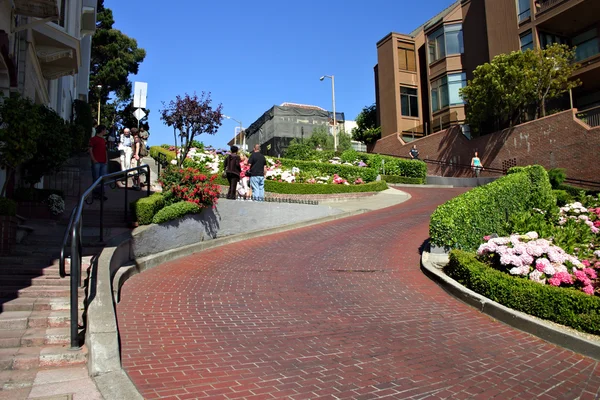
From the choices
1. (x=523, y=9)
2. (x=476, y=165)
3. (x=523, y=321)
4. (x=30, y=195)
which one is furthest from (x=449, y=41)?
(x=30, y=195)

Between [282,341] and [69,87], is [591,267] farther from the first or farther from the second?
[69,87]

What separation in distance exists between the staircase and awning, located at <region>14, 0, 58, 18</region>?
5866 mm

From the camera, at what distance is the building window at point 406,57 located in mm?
38188

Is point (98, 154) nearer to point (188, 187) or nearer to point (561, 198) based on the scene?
point (188, 187)

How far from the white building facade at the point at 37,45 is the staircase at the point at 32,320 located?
3775 mm

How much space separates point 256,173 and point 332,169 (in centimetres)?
987

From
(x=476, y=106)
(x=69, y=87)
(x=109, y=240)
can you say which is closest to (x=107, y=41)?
(x=69, y=87)

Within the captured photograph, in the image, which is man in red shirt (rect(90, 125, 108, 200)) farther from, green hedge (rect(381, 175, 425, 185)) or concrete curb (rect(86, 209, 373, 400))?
green hedge (rect(381, 175, 425, 185))

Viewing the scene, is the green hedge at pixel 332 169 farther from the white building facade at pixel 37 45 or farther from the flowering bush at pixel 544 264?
the flowering bush at pixel 544 264

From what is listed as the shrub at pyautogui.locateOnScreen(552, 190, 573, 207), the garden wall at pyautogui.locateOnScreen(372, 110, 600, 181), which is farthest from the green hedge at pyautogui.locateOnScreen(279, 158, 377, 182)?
the shrub at pyautogui.locateOnScreen(552, 190, 573, 207)

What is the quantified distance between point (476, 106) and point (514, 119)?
2269mm

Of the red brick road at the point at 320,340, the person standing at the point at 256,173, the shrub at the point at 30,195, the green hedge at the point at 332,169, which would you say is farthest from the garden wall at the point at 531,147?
the shrub at the point at 30,195

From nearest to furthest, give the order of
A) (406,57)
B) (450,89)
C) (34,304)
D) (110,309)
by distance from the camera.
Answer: (110,309) → (34,304) → (450,89) → (406,57)

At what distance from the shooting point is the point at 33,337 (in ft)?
15.8
